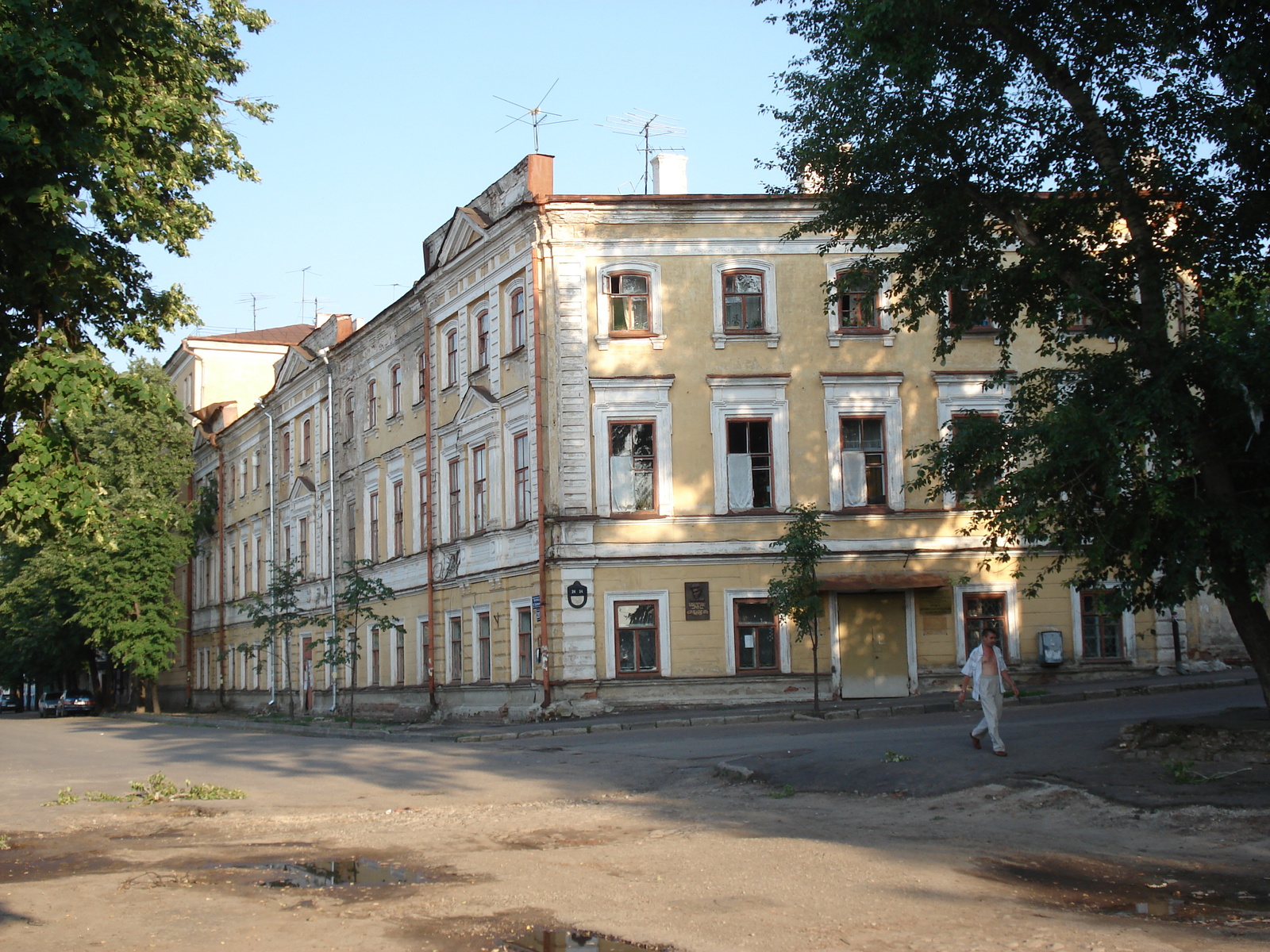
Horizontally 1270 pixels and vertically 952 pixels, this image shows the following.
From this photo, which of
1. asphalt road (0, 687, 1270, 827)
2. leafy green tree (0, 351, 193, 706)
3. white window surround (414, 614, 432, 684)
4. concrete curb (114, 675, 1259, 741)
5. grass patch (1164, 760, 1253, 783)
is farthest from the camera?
leafy green tree (0, 351, 193, 706)

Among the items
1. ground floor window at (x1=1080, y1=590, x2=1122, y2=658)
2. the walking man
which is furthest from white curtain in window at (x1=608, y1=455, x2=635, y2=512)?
the walking man

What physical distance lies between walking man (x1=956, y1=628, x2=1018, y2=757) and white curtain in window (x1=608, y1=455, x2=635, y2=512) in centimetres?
1319

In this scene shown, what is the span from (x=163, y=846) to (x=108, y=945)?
4.42 metres

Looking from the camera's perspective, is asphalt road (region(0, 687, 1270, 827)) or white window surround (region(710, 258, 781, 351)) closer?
asphalt road (region(0, 687, 1270, 827))

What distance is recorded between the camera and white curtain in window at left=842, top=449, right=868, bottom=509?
28.7 metres

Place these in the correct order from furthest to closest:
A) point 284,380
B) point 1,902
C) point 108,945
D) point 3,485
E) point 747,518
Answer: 1. point 284,380
2. point 747,518
3. point 3,485
4. point 1,902
5. point 108,945

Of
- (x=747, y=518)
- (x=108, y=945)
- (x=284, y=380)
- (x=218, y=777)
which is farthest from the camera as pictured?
(x=284, y=380)

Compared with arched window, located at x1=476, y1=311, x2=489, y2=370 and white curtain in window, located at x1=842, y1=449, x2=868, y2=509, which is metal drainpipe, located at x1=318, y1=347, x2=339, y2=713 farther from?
white curtain in window, located at x1=842, y1=449, x2=868, y2=509

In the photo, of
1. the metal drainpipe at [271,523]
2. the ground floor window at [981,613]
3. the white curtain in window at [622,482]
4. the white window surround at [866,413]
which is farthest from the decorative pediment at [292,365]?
the ground floor window at [981,613]

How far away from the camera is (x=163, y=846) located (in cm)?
1159

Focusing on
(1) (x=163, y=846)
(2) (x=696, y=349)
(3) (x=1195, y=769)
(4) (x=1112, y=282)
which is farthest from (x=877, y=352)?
(1) (x=163, y=846)

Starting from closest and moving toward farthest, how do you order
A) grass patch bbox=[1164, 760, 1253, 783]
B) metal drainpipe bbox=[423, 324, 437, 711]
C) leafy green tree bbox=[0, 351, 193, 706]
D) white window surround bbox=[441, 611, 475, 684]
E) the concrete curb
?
grass patch bbox=[1164, 760, 1253, 783]
the concrete curb
white window surround bbox=[441, 611, 475, 684]
metal drainpipe bbox=[423, 324, 437, 711]
leafy green tree bbox=[0, 351, 193, 706]

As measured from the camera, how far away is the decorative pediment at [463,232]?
31.6 m

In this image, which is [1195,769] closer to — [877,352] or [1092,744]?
[1092,744]
